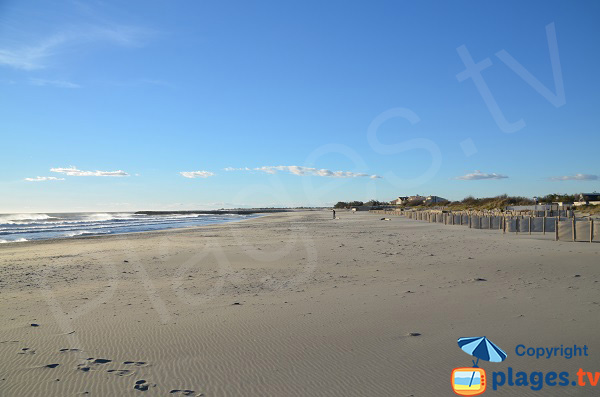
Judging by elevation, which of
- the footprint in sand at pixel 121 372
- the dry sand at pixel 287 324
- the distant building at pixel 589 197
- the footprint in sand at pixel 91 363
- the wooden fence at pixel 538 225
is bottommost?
the footprint in sand at pixel 91 363

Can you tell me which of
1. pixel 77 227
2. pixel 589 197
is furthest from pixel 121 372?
pixel 589 197

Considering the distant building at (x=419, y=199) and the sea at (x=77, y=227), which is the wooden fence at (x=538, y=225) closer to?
the sea at (x=77, y=227)

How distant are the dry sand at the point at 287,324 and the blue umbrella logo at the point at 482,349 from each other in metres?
0.14

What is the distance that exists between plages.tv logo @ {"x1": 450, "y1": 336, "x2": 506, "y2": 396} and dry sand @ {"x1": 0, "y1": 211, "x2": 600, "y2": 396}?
5.1 inches

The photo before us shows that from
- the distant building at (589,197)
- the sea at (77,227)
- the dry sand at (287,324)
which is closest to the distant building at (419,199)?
the distant building at (589,197)

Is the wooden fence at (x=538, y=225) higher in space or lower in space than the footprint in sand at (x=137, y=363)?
higher

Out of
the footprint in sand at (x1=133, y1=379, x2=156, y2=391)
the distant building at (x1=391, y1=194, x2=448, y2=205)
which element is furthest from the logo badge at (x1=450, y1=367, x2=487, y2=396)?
the distant building at (x1=391, y1=194, x2=448, y2=205)

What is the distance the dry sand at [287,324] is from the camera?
16.2 feet

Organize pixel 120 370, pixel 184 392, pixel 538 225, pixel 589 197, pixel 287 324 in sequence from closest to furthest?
pixel 184 392
pixel 120 370
pixel 287 324
pixel 538 225
pixel 589 197

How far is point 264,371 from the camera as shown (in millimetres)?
5191

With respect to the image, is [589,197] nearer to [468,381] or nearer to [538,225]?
[538,225]

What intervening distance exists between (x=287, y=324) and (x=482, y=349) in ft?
9.92

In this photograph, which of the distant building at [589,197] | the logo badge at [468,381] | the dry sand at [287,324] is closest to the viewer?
the logo badge at [468,381]

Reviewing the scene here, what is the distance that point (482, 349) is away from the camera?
5742mm
